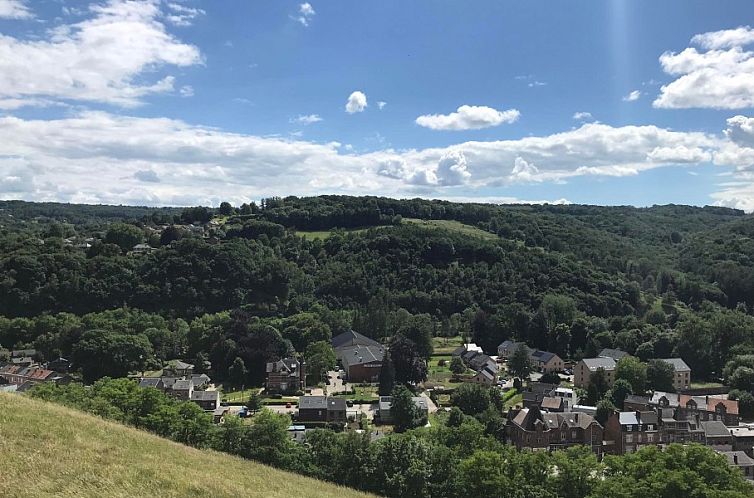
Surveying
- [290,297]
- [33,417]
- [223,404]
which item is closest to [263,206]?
[290,297]

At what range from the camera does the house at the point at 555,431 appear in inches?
1529

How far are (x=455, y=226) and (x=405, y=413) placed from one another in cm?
8322

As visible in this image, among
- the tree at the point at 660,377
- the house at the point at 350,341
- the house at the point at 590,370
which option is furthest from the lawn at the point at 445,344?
the tree at the point at 660,377

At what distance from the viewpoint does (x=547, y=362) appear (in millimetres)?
65125

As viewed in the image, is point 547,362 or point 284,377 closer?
point 284,377

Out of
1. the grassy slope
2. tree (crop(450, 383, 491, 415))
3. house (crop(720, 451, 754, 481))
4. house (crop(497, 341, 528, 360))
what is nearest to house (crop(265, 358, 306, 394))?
tree (crop(450, 383, 491, 415))

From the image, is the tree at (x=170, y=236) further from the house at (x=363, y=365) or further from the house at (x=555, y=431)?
the house at (x=555, y=431)

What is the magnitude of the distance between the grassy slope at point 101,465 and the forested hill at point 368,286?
4085 cm

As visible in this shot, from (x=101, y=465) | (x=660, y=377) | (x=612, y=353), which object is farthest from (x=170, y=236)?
(x=101, y=465)

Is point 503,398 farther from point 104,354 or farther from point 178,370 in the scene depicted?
point 104,354

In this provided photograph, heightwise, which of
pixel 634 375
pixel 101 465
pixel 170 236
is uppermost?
pixel 170 236

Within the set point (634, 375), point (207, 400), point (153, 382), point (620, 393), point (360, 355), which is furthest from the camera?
point (360, 355)

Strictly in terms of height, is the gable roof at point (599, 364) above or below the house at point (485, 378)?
above

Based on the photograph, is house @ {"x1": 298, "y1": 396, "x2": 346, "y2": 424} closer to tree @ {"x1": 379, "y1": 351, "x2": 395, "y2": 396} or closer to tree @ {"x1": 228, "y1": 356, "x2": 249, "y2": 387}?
tree @ {"x1": 379, "y1": 351, "x2": 395, "y2": 396}
